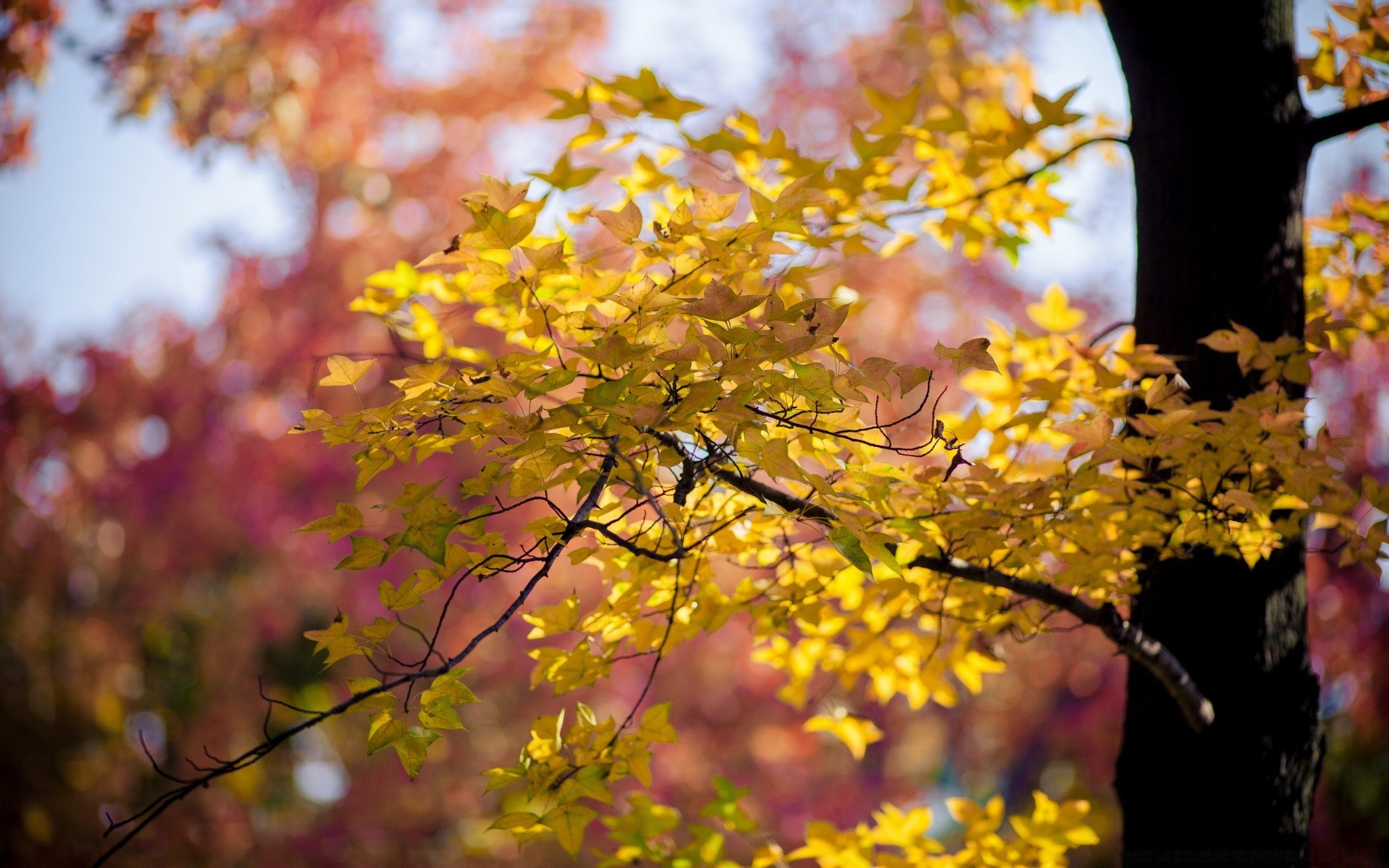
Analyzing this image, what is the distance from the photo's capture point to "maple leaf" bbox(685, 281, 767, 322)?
83 centimetres

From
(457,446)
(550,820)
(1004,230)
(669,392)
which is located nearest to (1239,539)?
(1004,230)

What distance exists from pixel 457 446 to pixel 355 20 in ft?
9.56

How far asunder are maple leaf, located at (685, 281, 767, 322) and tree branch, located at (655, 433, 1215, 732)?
0.17m

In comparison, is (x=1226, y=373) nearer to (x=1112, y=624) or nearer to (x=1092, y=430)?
(x=1112, y=624)

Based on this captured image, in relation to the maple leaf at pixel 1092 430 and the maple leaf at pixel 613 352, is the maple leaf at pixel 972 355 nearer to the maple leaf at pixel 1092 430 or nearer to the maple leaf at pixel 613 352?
the maple leaf at pixel 1092 430

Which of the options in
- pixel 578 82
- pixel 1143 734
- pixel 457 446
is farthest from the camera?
pixel 578 82

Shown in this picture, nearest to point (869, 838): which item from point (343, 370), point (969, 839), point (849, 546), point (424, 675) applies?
point (969, 839)

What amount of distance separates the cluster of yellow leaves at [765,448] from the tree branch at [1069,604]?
0.01 metres

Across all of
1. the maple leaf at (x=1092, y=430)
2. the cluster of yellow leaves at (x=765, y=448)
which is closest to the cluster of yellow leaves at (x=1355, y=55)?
the cluster of yellow leaves at (x=765, y=448)

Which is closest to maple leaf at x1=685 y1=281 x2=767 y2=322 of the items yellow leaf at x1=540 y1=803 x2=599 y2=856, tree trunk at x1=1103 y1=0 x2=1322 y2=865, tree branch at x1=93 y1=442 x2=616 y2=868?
tree branch at x1=93 y1=442 x2=616 y2=868

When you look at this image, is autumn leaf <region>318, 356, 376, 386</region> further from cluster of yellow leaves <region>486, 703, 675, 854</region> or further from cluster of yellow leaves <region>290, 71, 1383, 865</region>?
cluster of yellow leaves <region>486, 703, 675, 854</region>

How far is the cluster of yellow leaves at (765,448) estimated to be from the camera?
0.88 metres

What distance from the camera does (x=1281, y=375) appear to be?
1379 millimetres

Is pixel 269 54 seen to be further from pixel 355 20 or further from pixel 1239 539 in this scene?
pixel 1239 539
